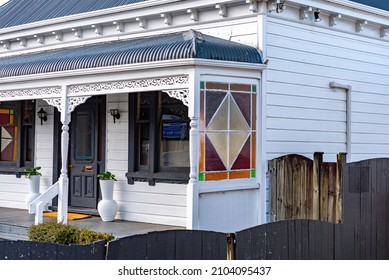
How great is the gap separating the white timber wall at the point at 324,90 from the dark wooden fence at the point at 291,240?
1120mm

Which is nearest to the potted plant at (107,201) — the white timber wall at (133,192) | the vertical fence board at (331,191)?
the white timber wall at (133,192)

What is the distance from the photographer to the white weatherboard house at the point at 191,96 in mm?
9609

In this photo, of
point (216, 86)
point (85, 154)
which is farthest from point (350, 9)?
point (85, 154)

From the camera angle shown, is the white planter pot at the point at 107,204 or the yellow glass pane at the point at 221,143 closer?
the yellow glass pane at the point at 221,143

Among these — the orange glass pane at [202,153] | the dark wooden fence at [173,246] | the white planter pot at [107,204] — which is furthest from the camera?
the white planter pot at [107,204]

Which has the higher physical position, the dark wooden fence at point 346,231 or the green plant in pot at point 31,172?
the green plant in pot at point 31,172

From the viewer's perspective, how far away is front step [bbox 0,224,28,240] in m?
11.1

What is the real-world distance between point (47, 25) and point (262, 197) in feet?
20.8

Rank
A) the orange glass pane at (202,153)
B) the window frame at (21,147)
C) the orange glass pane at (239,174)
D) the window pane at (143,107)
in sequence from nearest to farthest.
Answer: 1. the orange glass pane at (202,153)
2. the orange glass pane at (239,174)
3. the window pane at (143,107)
4. the window frame at (21,147)

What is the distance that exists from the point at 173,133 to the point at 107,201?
5.99ft

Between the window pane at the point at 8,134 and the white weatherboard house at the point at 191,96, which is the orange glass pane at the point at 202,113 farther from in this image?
the window pane at the point at 8,134

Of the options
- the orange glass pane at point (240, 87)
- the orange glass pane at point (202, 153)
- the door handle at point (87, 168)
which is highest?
the orange glass pane at point (240, 87)
